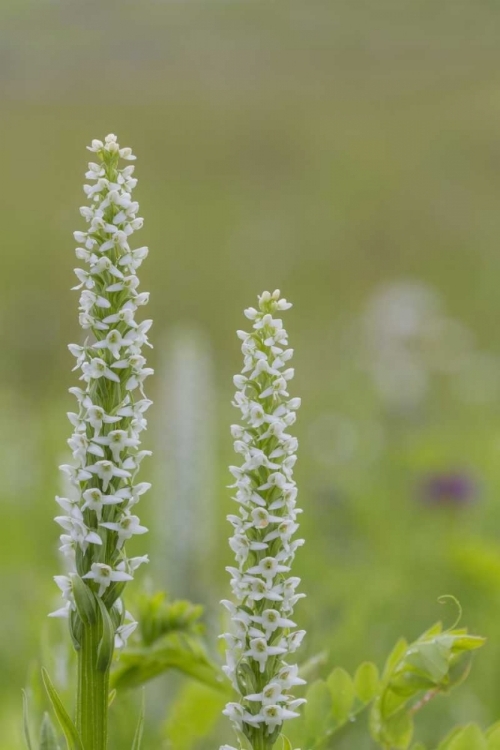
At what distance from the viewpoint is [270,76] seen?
47469 millimetres

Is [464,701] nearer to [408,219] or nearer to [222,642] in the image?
[222,642]

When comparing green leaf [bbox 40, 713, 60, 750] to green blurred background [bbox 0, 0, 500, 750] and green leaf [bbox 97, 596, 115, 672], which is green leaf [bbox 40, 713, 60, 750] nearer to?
green leaf [bbox 97, 596, 115, 672]

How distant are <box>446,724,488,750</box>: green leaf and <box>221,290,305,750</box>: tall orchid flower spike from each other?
35 cm

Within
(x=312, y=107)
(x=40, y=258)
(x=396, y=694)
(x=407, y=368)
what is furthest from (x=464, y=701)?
(x=312, y=107)

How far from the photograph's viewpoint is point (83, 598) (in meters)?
1.38

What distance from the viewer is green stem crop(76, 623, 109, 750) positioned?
4.61 feet

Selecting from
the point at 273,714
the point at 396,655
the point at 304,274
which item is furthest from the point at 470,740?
the point at 304,274

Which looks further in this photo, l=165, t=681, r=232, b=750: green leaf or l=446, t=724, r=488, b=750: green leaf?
l=165, t=681, r=232, b=750: green leaf

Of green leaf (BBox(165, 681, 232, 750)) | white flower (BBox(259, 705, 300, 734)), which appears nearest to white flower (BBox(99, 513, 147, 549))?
white flower (BBox(259, 705, 300, 734))

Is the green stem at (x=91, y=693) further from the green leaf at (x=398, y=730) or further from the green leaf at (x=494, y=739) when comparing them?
the green leaf at (x=494, y=739)

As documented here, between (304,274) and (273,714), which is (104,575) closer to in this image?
(273,714)

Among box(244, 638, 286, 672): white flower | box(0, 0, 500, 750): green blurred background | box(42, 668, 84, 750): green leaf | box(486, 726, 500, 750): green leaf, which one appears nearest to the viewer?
box(42, 668, 84, 750): green leaf

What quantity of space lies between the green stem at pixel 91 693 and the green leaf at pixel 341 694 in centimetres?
56

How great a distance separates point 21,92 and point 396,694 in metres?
47.8
